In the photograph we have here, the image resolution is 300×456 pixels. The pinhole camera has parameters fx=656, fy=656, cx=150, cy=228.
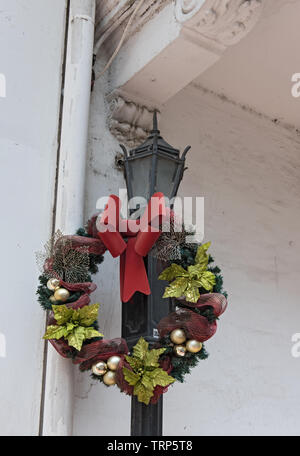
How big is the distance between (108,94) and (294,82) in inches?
37.6

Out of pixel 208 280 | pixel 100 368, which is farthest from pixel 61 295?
pixel 208 280

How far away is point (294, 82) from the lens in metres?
3.05

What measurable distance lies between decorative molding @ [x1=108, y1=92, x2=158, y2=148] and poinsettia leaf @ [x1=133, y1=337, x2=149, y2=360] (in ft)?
3.12

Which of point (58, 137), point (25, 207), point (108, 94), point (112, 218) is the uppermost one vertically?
point (108, 94)

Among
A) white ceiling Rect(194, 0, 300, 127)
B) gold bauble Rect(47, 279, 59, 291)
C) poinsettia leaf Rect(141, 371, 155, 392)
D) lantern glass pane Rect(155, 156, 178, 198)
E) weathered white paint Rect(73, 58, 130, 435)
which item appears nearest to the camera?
poinsettia leaf Rect(141, 371, 155, 392)

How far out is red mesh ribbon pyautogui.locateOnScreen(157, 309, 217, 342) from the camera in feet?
6.30

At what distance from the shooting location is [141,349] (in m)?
1.92

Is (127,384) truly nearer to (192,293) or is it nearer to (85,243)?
(192,293)

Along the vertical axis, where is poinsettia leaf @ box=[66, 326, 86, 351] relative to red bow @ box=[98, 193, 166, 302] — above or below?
below

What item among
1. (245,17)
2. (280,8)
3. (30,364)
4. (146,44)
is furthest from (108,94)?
(30,364)

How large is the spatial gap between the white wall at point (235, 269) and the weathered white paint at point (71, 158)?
141 millimetres

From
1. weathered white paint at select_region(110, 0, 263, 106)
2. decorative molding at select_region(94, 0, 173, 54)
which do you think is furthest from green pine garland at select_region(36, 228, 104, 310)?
decorative molding at select_region(94, 0, 173, 54)

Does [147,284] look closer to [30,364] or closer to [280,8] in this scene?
[30,364]

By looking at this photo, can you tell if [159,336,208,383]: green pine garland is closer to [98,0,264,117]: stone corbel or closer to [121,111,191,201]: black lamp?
[121,111,191,201]: black lamp
